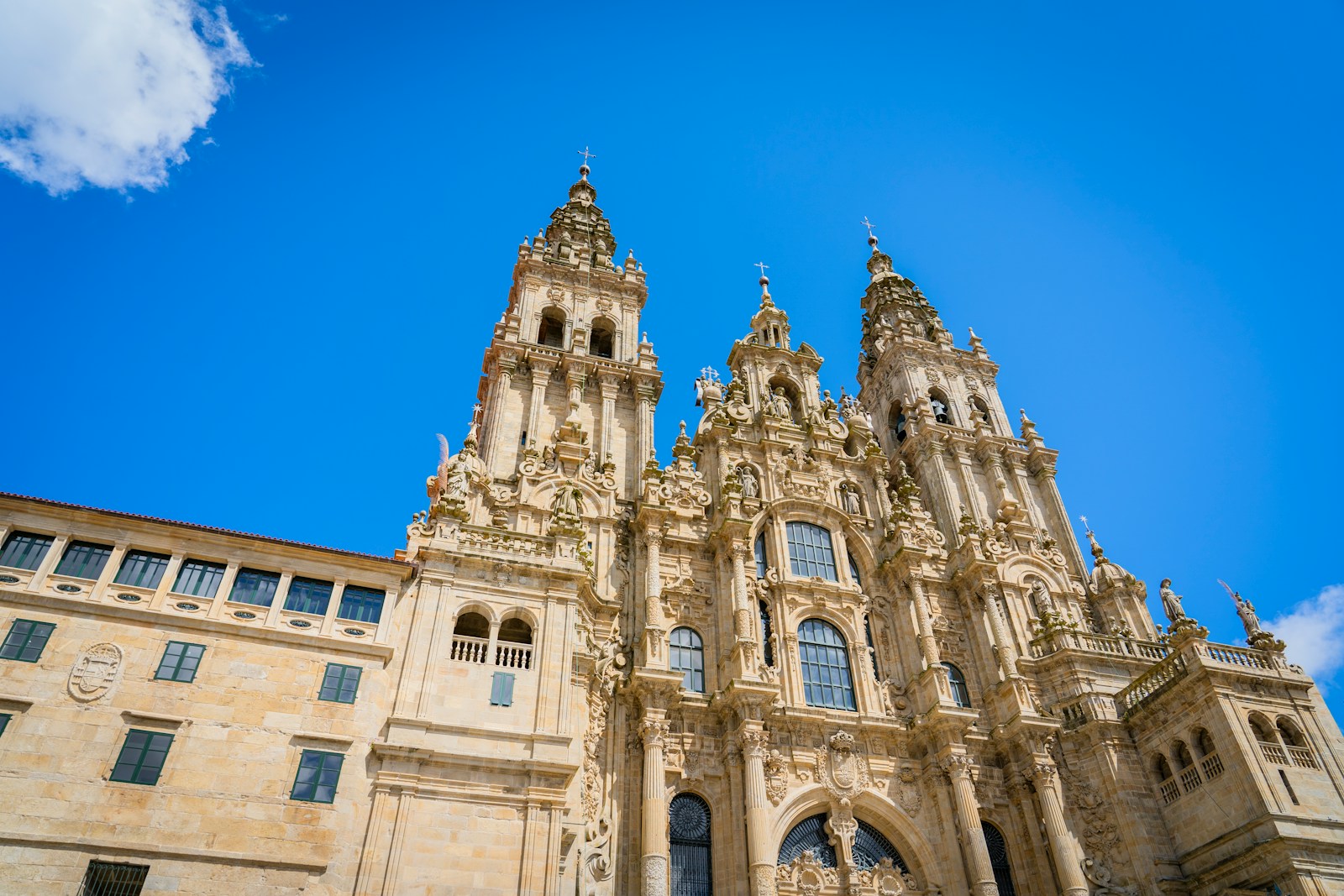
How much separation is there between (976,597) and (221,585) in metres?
24.0

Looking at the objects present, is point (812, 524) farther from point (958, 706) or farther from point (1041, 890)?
point (1041, 890)

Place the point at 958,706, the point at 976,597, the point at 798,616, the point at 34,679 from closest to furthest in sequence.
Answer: the point at 34,679, the point at 958,706, the point at 798,616, the point at 976,597

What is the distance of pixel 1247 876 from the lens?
875 inches

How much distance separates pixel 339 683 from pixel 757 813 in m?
11.2

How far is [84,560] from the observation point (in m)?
19.3

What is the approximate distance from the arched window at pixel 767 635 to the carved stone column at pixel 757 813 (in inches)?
129

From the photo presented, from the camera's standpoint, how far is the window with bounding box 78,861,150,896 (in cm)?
1554

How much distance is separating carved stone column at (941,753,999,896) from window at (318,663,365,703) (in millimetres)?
16835

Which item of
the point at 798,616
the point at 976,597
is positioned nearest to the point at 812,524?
the point at 798,616

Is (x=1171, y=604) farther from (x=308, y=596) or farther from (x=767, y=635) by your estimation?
(x=308, y=596)

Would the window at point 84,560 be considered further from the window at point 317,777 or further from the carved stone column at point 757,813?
the carved stone column at point 757,813

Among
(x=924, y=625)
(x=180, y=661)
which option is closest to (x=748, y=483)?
(x=924, y=625)

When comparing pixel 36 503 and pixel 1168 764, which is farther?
pixel 1168 764

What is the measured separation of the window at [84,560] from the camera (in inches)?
747
